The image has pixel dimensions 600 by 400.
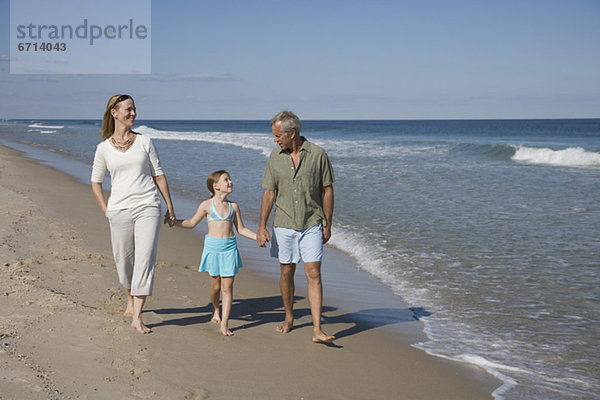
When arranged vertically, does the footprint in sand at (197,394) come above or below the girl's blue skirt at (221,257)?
below

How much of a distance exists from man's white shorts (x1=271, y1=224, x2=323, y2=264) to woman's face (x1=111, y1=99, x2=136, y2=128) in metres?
1.44

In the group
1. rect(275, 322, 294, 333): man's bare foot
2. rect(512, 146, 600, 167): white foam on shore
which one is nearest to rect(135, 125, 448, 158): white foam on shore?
rect(512, 146, 600, 167): white foam on shore

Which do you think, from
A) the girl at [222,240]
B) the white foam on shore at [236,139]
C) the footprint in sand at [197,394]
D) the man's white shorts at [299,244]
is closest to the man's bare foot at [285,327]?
the girl at [222,240]

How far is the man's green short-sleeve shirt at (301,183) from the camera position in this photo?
14.6 ft

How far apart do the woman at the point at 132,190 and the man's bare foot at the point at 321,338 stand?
52.4 inches

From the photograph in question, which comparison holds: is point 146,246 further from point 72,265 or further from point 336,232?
point 336,232

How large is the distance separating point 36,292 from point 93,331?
3.53 ft

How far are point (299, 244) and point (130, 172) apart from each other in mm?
1447

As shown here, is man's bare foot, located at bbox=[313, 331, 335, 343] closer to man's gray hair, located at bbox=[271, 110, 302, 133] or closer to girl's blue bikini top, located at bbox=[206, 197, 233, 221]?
girl's blue bikini top, located at bbox=[206, 197, 233, 221]

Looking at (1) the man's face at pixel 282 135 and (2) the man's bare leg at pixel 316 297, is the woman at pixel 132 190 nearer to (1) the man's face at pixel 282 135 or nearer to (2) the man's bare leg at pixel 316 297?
(1) the man's face at pixel 282 135

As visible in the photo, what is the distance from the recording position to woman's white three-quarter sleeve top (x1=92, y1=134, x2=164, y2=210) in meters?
4.30

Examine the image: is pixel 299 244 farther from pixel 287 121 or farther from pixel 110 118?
pixel 110 118

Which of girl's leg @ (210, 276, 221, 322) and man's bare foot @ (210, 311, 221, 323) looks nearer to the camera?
girl's leg @ (210, 276, 221, 322)

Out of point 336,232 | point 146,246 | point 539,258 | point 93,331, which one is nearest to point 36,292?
point 93,331
